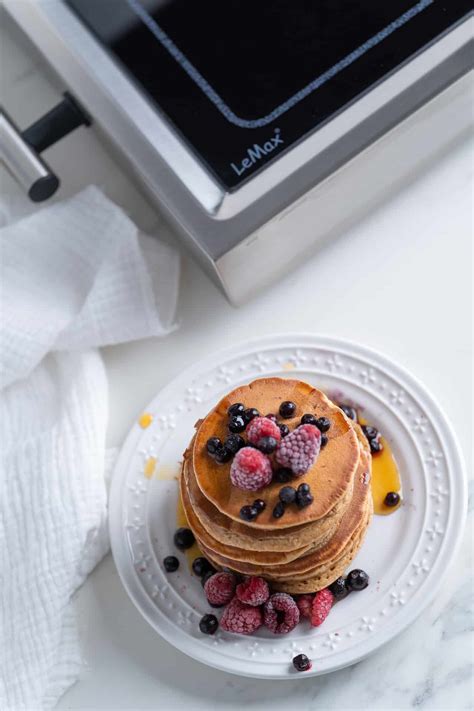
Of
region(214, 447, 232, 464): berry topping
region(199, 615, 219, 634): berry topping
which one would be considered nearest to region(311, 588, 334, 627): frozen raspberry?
region(199, 615, 219, 634): berry topping

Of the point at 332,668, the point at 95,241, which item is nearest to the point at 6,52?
the point at 95,241

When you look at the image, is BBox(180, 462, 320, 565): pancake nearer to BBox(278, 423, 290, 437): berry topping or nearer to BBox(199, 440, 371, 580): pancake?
BBox(199, 440, 371, 580): pancake

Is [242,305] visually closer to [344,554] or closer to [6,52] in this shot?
[344,554]

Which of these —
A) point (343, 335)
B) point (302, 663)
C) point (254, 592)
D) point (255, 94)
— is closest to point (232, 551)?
point (254, 592)

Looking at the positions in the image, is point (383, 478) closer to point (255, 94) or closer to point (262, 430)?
point (262, 430)

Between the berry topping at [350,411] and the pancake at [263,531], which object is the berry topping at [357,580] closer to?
the pancake at [263,531]

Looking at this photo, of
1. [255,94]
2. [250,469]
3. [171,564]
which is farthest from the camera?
[171,564]
